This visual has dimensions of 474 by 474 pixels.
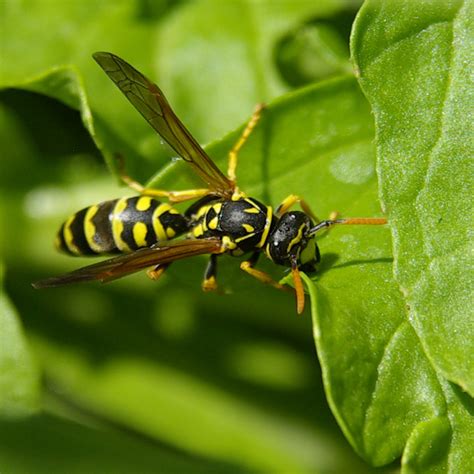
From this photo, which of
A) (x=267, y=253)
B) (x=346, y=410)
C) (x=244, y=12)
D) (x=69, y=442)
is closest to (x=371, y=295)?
(x=346, y=410)

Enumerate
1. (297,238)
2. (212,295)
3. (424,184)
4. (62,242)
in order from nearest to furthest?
(424,184) → (297,238) → (62,242) → (212,295)

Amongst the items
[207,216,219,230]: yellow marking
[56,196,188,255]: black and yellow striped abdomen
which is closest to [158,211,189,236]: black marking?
[56,196,188,255]: black and yellow striped abdomen

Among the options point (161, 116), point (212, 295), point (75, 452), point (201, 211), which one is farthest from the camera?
point (212, 295)

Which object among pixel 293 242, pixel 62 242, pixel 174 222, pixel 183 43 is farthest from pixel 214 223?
pixel 183 43

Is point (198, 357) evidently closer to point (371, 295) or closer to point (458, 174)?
point (371, 295)

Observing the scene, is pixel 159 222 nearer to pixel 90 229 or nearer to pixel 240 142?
pixel 90 229

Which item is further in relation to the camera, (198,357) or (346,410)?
(198,357)
